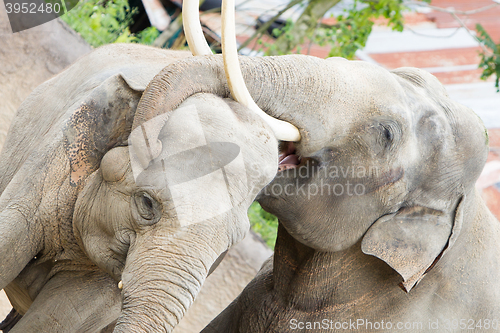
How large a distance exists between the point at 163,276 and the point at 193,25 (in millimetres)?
593

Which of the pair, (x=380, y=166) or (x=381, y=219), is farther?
(x=381, y=219)

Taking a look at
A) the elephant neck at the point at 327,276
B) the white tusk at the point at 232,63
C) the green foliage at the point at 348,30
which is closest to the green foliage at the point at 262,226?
the green foliage at the point at 348,30

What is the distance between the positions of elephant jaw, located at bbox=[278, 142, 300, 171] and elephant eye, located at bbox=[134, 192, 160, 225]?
1.36ft

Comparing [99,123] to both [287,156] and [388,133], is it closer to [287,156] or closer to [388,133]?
[287,156]

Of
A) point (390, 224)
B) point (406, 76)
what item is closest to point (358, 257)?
point (390, 224)

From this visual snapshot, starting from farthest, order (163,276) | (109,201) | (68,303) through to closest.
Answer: (68,303) → (109,201) → (163,276)

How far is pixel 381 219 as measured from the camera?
1842 millimetres

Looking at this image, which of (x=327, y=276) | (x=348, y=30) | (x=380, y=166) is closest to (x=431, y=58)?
(x=348, y=30)

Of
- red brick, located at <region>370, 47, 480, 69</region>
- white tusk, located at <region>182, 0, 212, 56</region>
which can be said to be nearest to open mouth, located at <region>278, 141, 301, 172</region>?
white tusk, located at <region>182, 0, 212, 56</region>

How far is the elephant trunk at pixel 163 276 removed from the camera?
1.28 metres

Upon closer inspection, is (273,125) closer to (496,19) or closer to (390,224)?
(390,224)

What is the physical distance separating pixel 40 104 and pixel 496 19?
7.21 meters

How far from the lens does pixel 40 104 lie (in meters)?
2.03

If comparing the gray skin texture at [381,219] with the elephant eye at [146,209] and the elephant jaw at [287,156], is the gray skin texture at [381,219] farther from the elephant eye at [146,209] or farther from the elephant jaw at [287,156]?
the elephant eye at [146,209]
